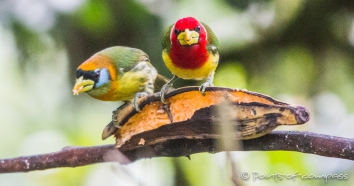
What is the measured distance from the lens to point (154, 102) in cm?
120

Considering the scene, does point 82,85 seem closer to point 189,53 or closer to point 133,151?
point 133,151

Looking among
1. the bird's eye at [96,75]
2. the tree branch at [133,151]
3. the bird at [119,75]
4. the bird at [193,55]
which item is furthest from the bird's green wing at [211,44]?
the tree branch at [133,151]

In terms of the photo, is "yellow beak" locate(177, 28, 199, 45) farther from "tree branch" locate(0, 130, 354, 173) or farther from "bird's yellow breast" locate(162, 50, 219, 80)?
"tree branch" locate(0, 130, 354, 173)

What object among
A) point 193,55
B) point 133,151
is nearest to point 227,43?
point 193,55

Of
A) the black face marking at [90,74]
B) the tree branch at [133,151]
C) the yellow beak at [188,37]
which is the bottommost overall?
the tree branch at [133,151]

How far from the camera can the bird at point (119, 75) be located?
145 centimetres

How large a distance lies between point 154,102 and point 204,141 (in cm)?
16

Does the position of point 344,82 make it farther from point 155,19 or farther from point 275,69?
point 155,19

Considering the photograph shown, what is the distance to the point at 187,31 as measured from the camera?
4.79ft

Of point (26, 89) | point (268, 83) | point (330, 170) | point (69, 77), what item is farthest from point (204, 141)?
point (26, 89)

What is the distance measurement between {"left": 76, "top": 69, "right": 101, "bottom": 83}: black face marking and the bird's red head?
27 centimetres

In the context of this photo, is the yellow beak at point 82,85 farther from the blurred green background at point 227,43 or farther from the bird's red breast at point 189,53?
the blurred green background at point 227,43

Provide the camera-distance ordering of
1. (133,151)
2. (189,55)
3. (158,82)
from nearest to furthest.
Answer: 1. (133,151)
2. (189,55)
3. (158,82)

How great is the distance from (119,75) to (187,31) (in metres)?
0.29
